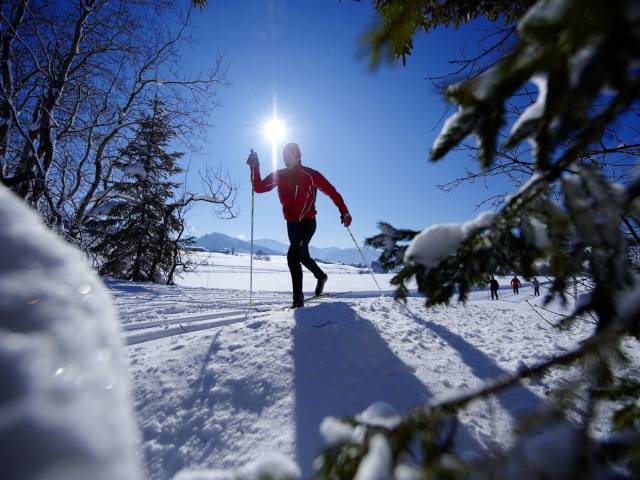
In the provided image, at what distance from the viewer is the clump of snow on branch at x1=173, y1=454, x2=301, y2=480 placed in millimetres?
600

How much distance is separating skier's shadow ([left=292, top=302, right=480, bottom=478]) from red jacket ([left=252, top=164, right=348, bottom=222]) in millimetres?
2082

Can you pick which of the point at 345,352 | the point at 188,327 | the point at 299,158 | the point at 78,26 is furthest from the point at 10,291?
the point at 78,26

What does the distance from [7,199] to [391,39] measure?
1419 millimetres

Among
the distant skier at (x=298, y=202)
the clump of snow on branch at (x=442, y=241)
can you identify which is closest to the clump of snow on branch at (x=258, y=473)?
the clump of snow on branch at (x=442, y=241)

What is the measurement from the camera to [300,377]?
2.16m

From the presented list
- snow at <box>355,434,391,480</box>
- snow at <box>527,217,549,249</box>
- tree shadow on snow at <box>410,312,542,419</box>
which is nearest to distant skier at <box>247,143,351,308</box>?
tree shadow on snow at <box>410,312,542,419</box>

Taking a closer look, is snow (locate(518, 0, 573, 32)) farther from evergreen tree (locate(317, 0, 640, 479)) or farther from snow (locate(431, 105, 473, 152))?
snow (locate(431, 105, 473, 152))

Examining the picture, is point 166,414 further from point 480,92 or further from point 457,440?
point 480,92

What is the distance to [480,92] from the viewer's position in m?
0.77

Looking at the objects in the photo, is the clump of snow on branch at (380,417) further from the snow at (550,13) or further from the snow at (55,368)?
the snow at (550,13)

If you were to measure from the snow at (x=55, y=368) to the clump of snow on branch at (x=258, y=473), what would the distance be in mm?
200

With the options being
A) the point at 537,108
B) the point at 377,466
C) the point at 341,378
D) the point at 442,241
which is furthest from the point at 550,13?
the point at 341,378

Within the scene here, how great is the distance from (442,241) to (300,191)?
3.80 meters

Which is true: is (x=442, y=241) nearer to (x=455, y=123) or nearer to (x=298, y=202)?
(x=455, y=123)
